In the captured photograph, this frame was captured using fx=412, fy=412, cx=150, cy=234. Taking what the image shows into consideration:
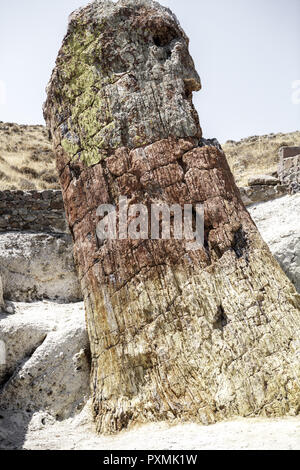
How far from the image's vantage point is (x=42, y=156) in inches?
703

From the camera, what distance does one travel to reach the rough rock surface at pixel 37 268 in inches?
222

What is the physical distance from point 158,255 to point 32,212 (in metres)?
2.69

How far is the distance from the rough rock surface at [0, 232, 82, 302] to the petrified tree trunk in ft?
3.17

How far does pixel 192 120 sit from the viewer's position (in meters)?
5.02

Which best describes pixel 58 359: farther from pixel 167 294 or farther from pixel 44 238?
pixel 44 238

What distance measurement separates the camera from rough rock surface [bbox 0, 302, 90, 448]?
4469 mm

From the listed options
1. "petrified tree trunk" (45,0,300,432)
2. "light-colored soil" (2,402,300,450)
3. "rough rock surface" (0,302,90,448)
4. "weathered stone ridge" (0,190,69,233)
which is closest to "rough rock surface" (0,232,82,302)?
"weathered stone ridge" (0,190,69,233)

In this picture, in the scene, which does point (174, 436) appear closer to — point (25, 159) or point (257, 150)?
point (25, 159)

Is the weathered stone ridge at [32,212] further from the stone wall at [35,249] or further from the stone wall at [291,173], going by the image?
the stone wall at [291,173]

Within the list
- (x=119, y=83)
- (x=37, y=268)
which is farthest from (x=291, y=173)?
(x=37, y=268)

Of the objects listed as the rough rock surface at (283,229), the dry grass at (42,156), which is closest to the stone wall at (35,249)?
the rough rock surface at (283,229)

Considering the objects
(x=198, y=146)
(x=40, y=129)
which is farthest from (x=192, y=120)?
(x=40, y=129)

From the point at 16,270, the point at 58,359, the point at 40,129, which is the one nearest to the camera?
the point at 58,359

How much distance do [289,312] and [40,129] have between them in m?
21.5
